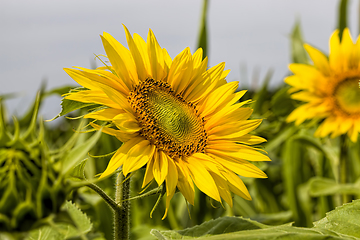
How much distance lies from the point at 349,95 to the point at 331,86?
5.3 inches

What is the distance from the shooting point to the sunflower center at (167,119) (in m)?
0.78

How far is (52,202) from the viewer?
16.3 inches

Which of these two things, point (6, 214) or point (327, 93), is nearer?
point (6, 214)

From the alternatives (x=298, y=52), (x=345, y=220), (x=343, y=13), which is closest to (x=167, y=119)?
(x=345, y=220)

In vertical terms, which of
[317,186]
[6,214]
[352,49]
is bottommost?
[317,186]

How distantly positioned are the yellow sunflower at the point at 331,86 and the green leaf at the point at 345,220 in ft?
2.02

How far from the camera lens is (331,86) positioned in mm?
1461

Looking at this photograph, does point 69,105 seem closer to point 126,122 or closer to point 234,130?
point 126,122

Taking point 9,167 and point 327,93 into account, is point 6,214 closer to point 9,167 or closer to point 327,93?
point 9,167

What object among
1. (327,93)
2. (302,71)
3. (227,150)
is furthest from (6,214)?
(327,93)

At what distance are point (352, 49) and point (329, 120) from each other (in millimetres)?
261

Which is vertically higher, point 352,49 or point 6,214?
point 352,49

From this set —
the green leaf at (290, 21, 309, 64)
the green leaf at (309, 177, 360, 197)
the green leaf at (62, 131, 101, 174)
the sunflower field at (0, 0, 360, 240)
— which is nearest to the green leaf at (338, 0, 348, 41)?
the green leaf at (290, 21, 309, 64)

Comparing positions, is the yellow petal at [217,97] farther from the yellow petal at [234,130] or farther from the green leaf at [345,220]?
the green leaf at [345,220]
